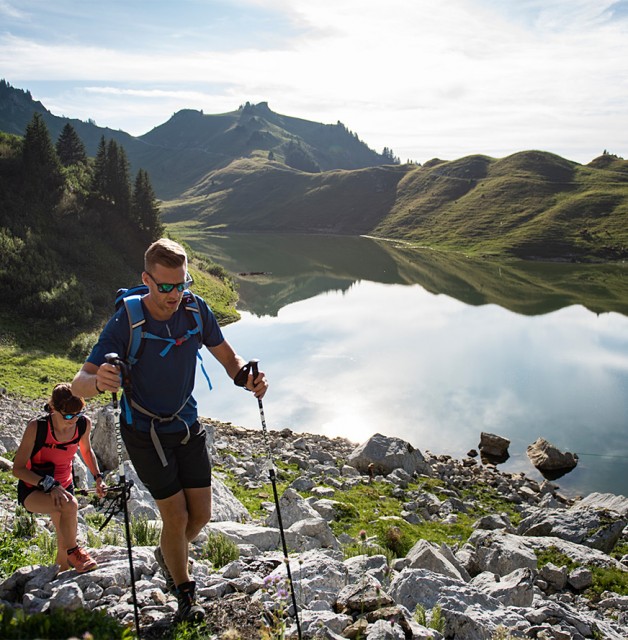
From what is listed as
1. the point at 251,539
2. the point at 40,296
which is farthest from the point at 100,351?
the point at 40,296

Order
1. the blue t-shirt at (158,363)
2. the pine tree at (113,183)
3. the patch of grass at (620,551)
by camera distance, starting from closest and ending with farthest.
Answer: the blue t-shirt at (158,363), the patch of grass at (620,551), the pine tree at (113,183)

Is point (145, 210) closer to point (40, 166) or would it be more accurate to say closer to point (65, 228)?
point (40, 166)

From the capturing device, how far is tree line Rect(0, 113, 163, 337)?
36281 mm

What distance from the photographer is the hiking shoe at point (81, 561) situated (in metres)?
5.81

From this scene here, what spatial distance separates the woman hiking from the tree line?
95.3 feet

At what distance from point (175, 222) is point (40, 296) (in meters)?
170

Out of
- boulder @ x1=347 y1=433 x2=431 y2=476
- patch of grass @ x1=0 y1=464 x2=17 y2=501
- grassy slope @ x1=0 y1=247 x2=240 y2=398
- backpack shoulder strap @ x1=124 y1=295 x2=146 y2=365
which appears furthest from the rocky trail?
grassy slope @ x1=0 y1=247 x2=240 y2=398

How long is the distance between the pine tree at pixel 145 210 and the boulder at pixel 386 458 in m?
45.9

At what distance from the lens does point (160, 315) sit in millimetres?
4941

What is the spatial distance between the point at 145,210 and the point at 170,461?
58.8m

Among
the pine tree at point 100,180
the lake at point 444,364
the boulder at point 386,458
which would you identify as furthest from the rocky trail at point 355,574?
the pine tree at point 100,180

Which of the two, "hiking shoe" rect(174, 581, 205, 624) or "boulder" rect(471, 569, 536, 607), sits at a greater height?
"hiking shoe" rect(174, 581, 205, 624)

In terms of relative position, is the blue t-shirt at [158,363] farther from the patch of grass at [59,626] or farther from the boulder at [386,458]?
the boulder at [386,458]

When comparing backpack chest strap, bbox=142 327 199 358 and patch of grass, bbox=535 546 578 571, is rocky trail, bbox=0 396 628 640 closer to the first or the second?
patch of grass, bbox=535 546 578 571
